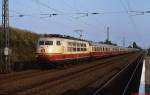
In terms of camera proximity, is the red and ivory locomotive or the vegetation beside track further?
the vegetation beside track

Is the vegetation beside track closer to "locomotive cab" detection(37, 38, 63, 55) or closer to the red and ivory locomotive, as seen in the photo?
the red and ivory locomotive

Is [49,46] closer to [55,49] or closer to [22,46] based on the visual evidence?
[55,49]

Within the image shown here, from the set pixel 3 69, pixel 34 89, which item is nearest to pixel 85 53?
pixel 3 69

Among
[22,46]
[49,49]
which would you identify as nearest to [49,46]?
[49,49]

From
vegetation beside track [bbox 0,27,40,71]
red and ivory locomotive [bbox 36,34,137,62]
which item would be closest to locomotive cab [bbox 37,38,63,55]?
red and ivory locomotive [bbox 36,34,137,62]

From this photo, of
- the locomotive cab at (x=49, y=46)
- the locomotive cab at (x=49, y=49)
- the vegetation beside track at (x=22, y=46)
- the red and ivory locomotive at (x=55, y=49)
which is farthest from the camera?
the vegetation beside track at (x=22, y=46)

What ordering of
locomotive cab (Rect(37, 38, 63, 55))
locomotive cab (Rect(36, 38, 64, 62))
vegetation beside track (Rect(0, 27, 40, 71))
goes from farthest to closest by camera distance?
vegetation beside track (Rect(0, 27, 40, 71)) < locomotive cab (Rect(37, 38, 63, 55)) < locomotive cab (Rect(36, 38, 64, 62))

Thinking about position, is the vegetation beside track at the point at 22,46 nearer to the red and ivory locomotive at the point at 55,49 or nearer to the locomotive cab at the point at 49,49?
the red and ivory locomotive at the point at 55,49

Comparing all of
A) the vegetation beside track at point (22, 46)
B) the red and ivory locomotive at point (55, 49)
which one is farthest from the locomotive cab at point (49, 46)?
the vegetation beside track at point (22, 46)

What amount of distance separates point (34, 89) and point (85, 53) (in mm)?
26840

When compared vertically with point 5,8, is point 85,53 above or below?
below

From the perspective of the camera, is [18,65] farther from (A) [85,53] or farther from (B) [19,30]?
(B) [19,30]

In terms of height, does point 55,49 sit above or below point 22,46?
below

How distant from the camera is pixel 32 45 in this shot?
5447cm
